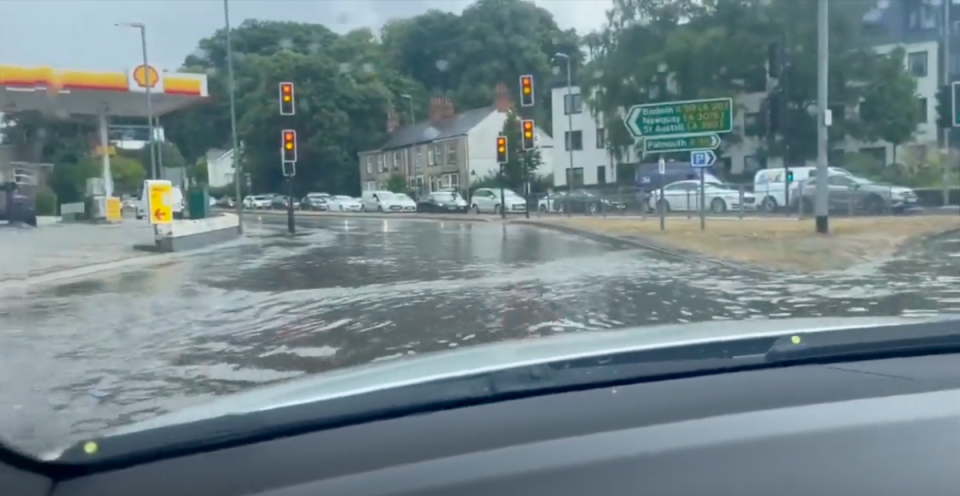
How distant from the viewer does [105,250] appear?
819 cm

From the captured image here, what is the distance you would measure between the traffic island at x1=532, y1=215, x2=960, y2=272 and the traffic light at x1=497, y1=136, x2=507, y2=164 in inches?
145

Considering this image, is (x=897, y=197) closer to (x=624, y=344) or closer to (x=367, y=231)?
(x=367, y=231)

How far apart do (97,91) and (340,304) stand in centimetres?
490

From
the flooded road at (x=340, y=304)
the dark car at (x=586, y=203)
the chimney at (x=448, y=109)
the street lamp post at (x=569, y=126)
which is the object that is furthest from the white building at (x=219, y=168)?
the dark car at (x=586, y=203)

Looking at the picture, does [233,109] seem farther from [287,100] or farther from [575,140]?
[575,140]

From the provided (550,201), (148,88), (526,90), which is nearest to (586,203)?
(550,201)

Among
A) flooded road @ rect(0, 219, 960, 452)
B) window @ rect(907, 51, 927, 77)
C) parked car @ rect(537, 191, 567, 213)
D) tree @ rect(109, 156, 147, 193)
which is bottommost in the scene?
flooded road @ rect(0, 219, 960, 452)

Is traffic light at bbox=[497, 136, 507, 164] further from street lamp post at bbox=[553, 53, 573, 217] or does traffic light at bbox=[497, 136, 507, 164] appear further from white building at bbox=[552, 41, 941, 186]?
street lamp post at bbox=[553, 53, 573, 217]

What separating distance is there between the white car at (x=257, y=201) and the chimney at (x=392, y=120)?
1036 mm

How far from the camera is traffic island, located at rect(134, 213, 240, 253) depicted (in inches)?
342

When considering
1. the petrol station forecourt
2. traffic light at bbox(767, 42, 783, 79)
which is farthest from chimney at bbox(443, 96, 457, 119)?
traffic light at bbox(767, 42, 783, 79)

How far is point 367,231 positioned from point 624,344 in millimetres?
8952

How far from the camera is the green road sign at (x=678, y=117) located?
1005cm

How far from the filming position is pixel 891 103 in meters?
11.2
